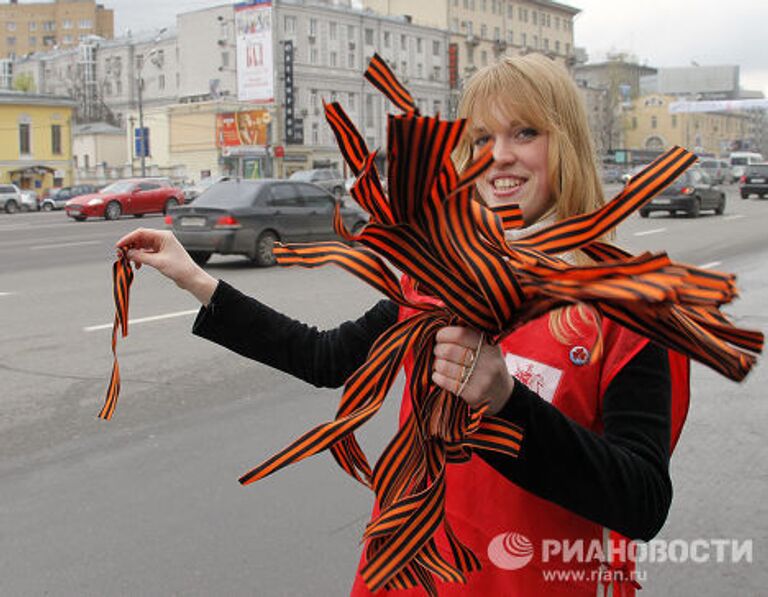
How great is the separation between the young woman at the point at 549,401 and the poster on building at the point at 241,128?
65.5 metres

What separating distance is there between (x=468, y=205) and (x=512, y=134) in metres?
0.69

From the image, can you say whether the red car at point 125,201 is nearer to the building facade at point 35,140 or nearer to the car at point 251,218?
the car at point 251,218

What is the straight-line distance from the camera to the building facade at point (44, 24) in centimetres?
13300

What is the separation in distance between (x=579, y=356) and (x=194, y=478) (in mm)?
3665

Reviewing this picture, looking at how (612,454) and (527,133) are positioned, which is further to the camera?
(527,133)

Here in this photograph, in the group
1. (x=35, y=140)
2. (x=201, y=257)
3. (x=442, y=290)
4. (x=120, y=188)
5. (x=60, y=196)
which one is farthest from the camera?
(x=35, y=140)

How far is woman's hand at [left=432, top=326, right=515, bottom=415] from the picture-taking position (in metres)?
1.15

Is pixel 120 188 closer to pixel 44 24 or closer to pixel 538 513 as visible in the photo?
pixel 538 513

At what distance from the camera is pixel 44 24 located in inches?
5256

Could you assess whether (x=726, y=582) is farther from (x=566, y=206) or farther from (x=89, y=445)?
(x=89, y=445)

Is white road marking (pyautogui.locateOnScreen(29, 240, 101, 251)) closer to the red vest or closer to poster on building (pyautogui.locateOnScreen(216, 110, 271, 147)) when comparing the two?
the red vest

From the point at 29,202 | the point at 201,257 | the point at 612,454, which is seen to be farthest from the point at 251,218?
the point at 29,202

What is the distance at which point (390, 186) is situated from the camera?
1.01 m

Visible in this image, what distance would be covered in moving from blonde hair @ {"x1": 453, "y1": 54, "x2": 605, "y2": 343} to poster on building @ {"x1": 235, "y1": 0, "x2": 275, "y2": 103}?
2620 inches
